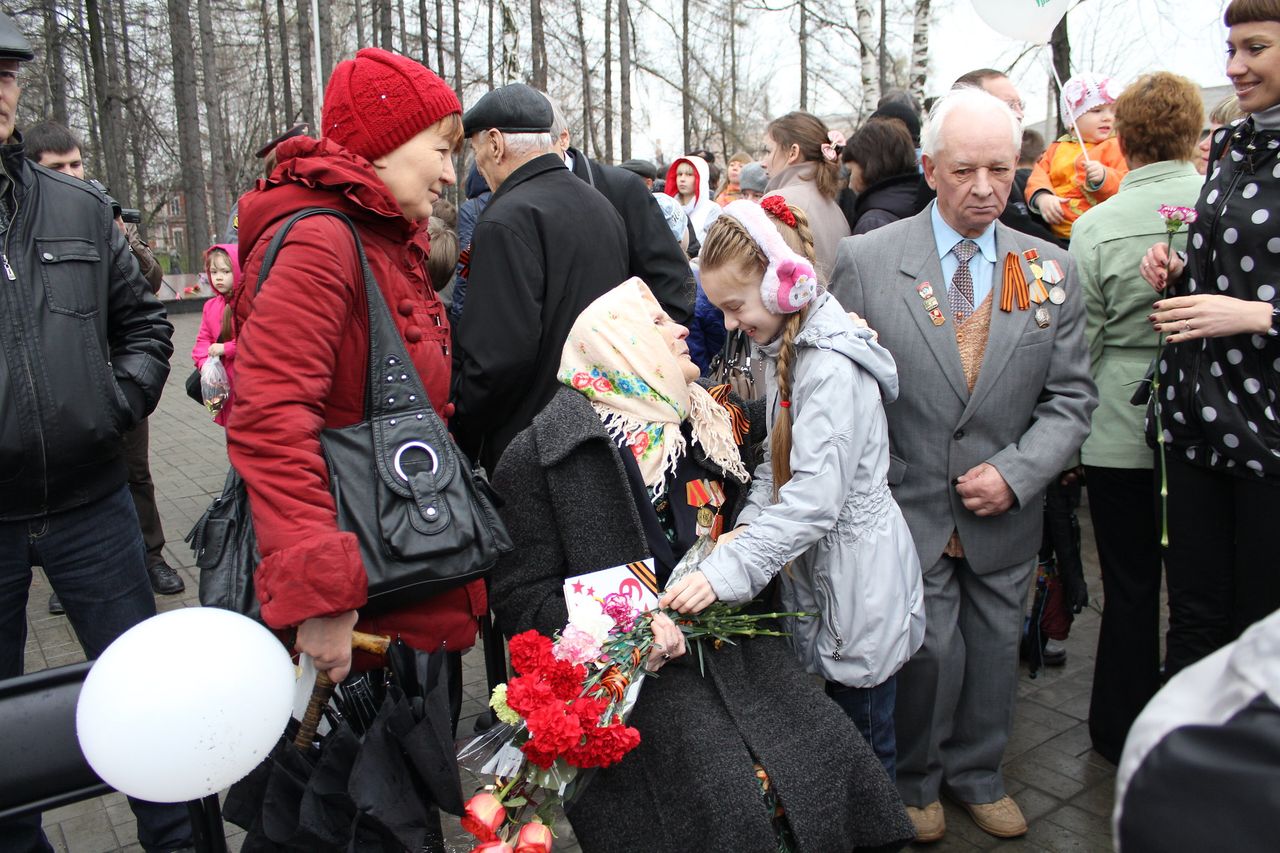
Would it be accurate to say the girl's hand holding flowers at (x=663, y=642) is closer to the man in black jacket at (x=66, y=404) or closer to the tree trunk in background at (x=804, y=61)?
the man in black jacket at (x=66, y=404)

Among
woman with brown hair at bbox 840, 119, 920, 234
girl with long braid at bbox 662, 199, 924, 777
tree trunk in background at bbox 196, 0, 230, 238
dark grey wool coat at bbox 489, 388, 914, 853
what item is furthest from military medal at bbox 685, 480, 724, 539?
tree trunk in background at bbox 196, 0, 230, 238

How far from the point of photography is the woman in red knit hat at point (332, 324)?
5.88ft

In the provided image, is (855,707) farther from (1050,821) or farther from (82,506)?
(82,506)

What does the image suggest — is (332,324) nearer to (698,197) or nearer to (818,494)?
(818,494)

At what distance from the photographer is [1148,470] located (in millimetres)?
3162

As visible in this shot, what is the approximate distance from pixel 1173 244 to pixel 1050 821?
1862mm

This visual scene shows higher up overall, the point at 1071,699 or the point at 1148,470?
the point at 1148,470

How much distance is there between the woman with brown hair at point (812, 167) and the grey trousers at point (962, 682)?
1941mm

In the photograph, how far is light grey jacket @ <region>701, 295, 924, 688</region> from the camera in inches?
92.7

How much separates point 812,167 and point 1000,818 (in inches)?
116

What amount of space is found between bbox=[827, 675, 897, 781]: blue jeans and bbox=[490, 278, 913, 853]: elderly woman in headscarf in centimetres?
22

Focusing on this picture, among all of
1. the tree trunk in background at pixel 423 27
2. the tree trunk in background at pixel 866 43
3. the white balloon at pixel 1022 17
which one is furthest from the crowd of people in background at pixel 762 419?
the tree trunk in background at pixel 423 27

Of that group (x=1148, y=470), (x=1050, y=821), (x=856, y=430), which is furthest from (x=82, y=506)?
(x=1148, y=470)

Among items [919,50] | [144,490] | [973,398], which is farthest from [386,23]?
[973,398]
